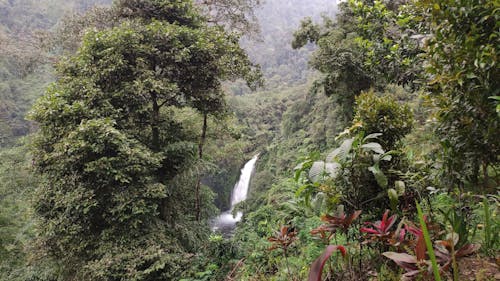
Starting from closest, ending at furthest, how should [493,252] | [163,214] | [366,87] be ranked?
[493,252]
[163,214]
[366,87]

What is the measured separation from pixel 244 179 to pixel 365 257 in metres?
16.1

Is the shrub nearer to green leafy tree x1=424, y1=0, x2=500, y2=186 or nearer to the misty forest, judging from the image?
the misty forest

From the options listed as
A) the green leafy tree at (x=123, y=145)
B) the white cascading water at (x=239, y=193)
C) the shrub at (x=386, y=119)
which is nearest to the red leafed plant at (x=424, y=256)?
the shrub at (x=386, y=119)

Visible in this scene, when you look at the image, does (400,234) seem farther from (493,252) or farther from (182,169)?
(182,169)

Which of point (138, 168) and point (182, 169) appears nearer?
point (138, 168)

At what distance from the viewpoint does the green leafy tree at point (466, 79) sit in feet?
4.85

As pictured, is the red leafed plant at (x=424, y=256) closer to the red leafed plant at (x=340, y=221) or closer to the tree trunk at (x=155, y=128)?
the red leafed plant at (x=340, y=221)

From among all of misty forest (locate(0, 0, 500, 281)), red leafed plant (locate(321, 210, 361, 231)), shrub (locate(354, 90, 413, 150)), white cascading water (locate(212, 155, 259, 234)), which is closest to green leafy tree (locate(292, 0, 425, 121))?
misty forest (locate(0, 0, 500, 281))

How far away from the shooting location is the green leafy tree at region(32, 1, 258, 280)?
4.76m

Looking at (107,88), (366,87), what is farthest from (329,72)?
(107,88)

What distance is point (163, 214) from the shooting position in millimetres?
6258

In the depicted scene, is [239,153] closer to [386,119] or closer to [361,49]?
[361,49]

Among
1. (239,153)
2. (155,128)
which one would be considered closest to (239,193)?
(239,153)

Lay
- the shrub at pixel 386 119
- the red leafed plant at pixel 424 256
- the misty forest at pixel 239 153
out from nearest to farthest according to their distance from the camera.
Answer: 1. the red leafed plant at pixel 424 256
2. the misty forest at pixel 239 153
3. the shrub at pixel 386 119
